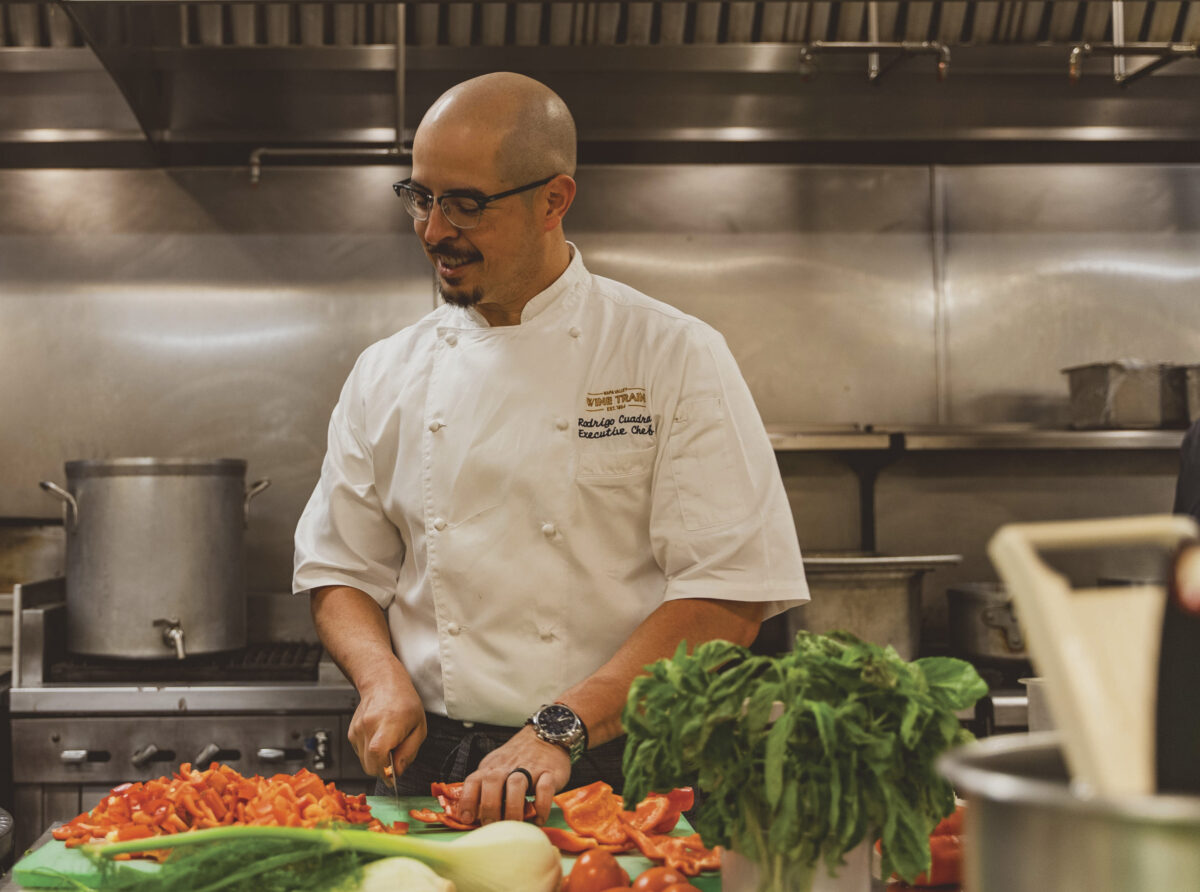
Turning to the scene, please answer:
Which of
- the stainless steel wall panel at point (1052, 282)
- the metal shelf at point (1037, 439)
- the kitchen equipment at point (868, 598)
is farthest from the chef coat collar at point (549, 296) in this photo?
the stainless steel wall panel at point (1052, 282)

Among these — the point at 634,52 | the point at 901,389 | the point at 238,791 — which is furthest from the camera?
the point at 901,389

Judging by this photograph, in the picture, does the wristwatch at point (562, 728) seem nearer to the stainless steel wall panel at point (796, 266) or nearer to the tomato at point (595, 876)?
the tomato at point (595, 876)

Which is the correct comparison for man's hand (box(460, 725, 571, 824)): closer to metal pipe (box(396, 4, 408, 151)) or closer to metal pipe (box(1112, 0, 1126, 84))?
metal pipe (box(396, 4, 408, 151))

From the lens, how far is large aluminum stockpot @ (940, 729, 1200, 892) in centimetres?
47

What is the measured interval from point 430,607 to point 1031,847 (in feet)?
4.74

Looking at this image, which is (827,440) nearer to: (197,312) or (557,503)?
(557,503)

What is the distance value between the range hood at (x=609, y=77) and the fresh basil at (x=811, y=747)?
2546 mm

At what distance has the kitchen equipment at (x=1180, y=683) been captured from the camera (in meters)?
0.54

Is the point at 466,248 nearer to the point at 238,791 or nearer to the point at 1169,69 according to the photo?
the point at 238,791

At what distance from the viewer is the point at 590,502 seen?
1811 millimetres

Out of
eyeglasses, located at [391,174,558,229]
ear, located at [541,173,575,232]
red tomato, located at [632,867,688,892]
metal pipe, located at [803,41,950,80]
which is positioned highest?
metal pipe, located at [803,41,950,80]

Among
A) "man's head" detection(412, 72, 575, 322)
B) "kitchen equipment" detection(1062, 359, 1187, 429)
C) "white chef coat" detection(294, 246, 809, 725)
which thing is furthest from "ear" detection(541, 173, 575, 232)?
"kitchen equipment" detection(1062, 359, 1187, 429)

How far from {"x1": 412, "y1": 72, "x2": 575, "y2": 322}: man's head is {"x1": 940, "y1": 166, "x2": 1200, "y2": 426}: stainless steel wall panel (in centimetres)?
207

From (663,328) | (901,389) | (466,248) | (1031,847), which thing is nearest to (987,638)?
(901,389)
